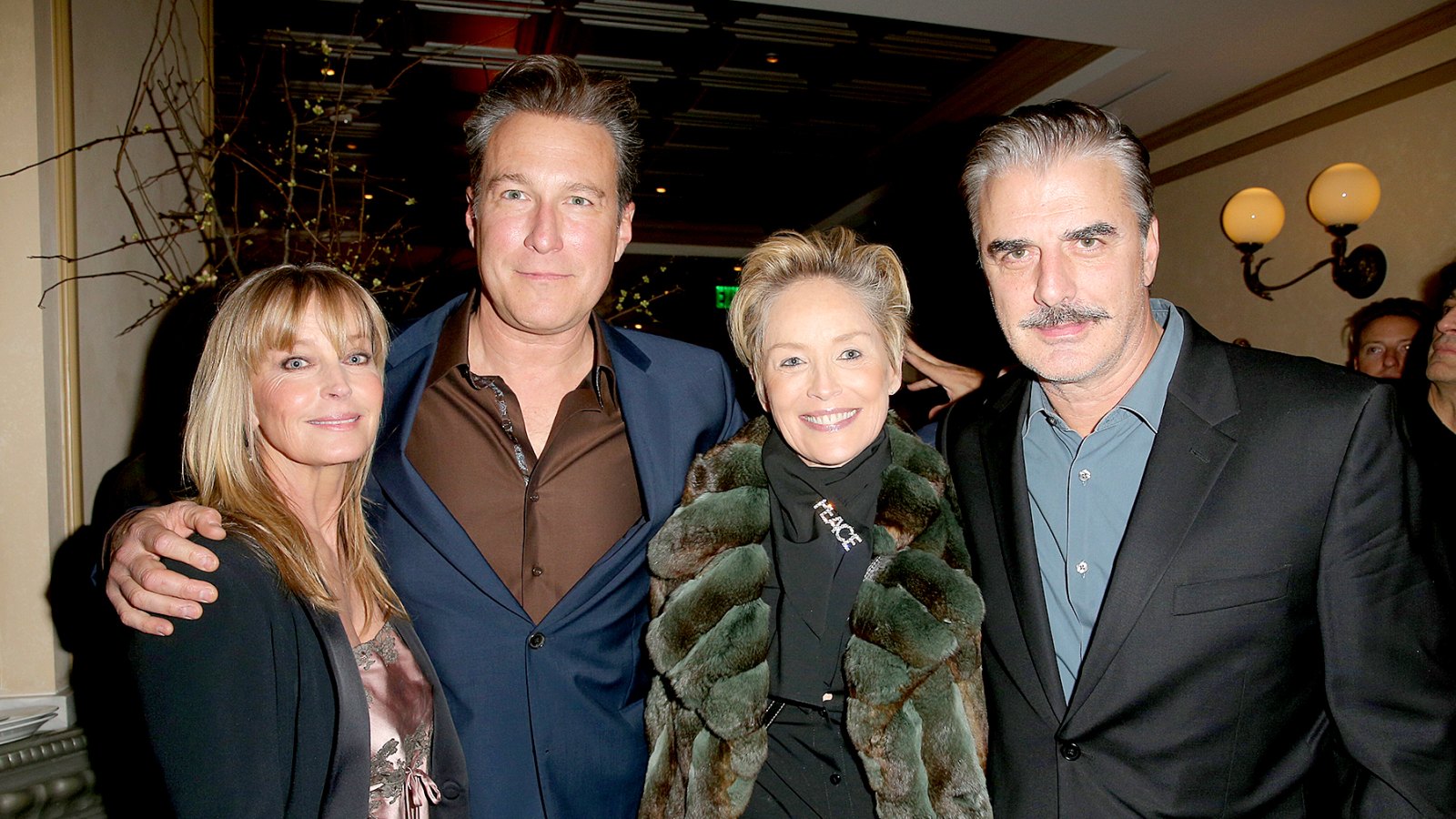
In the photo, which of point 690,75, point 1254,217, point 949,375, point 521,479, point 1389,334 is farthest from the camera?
point 690,75

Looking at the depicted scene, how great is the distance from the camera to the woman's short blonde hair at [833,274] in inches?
80.4

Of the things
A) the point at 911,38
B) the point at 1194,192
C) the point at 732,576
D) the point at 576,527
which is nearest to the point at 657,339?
the point at 576,527

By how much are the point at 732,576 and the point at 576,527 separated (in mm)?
389

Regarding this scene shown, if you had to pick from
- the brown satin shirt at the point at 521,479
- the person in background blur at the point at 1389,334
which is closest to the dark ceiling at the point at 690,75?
the person in background blur at the point at 1389,334

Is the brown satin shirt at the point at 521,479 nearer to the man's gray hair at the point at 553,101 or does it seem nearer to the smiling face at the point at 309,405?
the smiling face at the point at 309,405

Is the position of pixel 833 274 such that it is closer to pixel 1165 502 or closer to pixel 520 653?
pixel 1165 502

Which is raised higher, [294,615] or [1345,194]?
[1345,194]

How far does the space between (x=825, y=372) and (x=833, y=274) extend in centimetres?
26

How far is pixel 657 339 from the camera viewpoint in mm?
2393

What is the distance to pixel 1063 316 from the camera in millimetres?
1705

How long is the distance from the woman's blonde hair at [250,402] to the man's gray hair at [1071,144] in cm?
139

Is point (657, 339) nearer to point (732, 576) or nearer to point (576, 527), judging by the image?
point (576, 527)

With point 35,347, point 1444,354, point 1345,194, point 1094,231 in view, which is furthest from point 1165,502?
point 1345,194

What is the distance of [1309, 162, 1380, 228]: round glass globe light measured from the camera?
484 centimetres
